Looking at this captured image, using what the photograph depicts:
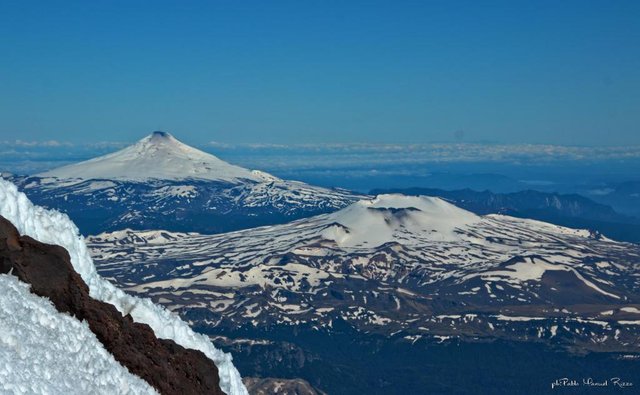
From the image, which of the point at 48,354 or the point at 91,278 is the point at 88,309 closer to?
the point at 91,278

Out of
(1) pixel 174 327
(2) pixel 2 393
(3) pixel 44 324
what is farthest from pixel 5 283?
(1) pixel 174 327

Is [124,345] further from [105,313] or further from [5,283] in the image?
[5,283]

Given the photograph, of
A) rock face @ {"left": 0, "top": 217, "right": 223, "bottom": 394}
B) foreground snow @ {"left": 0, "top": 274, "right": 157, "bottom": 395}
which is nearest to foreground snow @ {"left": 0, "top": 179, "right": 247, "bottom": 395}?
rock face @ {"left": 0, "top": 217, "right": 223, "bottom": 394}

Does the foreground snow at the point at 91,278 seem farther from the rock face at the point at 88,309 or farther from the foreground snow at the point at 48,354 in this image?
the foreground snow at the point at 48,354

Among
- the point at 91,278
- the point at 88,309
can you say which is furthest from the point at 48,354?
the point at 91,278

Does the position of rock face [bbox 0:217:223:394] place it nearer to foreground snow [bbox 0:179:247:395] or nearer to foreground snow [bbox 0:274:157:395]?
foreground snow [bbox 0:274:157:395]

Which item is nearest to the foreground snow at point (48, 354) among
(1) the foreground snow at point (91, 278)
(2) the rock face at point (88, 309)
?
(2) the rock face at point (88, 309)
